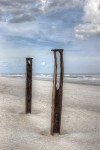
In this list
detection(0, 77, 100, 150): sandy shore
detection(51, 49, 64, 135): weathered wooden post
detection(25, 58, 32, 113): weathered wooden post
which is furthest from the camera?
detection(25, 58, 32, 113): weathered wooden post

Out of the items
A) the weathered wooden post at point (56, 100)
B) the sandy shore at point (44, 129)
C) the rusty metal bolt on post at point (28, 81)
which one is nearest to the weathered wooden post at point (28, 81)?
the rusty metal bolt on post at point (28, 81)

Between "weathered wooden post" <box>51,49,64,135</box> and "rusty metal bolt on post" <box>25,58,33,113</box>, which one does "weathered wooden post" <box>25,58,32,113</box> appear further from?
"weathered wooden post" <box>51,49,64,135</box>

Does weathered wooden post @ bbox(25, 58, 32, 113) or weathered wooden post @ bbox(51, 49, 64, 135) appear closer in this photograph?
weathered wooden post @ bbox(51, 49, 64, 135)

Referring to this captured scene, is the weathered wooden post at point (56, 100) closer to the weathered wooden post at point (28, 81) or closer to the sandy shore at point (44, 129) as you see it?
the sandy shore at point (44, 129)

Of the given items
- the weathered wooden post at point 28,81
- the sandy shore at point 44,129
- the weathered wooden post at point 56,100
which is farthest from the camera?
the weathered wooden post at point 28,81

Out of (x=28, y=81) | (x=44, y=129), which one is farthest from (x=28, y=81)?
(x=44, y=129)

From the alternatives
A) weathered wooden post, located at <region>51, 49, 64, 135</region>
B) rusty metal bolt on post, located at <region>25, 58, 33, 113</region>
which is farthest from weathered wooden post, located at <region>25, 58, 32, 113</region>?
weathered wooden post, located at <region>51, 49, 64, 135</region>

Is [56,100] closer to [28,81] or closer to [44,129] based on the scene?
[44,129]

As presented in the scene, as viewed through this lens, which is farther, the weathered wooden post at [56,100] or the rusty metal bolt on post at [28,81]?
the rusty metal bolt on post at [28,81]

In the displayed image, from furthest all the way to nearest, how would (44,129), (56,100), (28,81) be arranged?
1. (28,81)
2. (44,129)
3. (56,100)

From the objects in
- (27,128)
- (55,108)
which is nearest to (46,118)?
(27,128)

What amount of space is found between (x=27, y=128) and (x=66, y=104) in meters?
5.01

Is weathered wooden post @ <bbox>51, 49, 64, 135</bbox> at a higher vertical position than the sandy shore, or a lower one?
higher

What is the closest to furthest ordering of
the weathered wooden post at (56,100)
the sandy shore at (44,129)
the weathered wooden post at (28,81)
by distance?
the sandy shore at (44,129), the weathered wooden post at (56,100), the weathered wooden post at (28,81)
